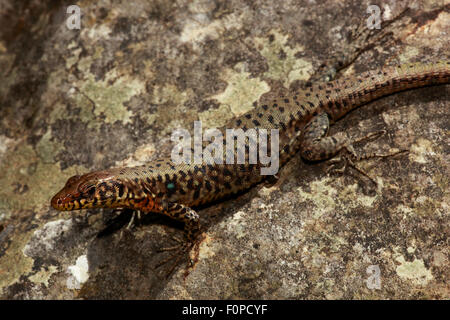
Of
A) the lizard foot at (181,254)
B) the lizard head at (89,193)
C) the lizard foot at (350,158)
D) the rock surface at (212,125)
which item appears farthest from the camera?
the lizard foot at (350,158)

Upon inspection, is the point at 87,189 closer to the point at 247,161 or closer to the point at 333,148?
the point at 247,161

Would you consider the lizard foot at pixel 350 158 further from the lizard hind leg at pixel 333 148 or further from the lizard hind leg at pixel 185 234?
the lizard hind leg at pixel 185 234

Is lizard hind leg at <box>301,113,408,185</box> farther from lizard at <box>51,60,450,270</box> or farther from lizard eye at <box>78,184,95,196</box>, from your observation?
lizard eye at <box>78,184,95,196</box>

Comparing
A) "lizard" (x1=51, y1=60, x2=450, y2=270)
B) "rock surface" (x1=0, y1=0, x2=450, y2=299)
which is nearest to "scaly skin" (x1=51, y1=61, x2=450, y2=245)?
"lizard" (x1=51, y1=60, x2=450, y2=270)

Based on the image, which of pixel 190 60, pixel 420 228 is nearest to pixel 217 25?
pixel 190 60

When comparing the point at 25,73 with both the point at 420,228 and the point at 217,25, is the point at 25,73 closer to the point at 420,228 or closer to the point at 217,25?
the point at 217,25

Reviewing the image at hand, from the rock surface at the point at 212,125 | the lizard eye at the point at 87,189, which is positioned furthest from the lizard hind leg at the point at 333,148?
the lizard eye at the point at 87,189
